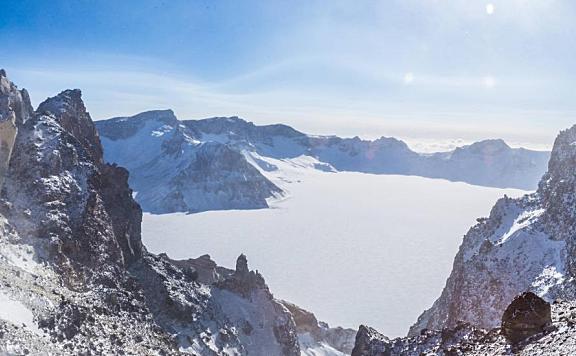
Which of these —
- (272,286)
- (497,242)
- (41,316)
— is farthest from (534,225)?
(272,286)

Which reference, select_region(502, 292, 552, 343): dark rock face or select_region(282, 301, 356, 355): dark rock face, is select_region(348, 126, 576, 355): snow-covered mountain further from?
select_region(282, 301, 356, 355): dark rock face

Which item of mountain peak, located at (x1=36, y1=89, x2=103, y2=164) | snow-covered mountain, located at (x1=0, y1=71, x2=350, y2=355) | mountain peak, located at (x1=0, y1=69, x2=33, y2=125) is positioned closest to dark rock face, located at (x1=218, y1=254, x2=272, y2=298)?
snow-covered mountain, located at (x1=0, y1=71, x2=350, y2=355)

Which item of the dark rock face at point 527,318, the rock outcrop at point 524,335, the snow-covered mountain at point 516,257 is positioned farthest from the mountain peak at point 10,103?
the dark rock face at point 527,318

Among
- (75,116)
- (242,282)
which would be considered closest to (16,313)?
A: (242,282)

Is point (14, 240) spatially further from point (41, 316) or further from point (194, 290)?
point (194, 290)

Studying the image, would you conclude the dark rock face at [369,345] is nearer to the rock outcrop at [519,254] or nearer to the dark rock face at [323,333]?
the rock outcrop at [519,254]

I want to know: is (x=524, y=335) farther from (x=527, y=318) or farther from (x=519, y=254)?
(x=519, y=254)
